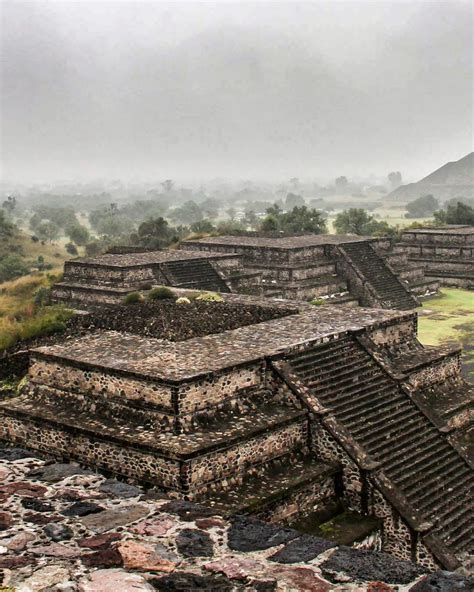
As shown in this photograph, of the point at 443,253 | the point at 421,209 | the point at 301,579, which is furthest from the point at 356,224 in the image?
the point at 421,209

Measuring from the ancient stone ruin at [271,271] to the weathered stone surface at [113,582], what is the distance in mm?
17015

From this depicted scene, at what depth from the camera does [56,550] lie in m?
5.57

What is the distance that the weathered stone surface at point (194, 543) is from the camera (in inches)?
219

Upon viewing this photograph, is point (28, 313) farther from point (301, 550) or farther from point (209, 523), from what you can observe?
point (301, 550)

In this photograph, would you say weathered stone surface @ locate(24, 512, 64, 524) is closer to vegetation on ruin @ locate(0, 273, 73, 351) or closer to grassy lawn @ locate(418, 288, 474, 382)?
vegetation on ruin @ locate(0, 273, 73, 351)

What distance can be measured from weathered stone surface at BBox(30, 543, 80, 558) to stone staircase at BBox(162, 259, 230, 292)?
1737 centimetres

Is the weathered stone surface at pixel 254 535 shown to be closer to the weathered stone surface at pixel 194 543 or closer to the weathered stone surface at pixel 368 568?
the weathered stone surface at pixel 194 543

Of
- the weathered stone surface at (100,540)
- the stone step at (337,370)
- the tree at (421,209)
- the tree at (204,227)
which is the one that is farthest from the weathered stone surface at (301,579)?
the tree at (421,209)

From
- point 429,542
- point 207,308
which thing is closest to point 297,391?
point 429,542

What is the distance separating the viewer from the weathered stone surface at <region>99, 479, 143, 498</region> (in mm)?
6762

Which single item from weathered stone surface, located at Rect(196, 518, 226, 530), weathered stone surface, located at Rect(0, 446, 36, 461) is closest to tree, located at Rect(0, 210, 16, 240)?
weathered stone surface, located at Rect(0, 446, 36, 461)

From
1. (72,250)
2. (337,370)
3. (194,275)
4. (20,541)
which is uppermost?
(72,250)

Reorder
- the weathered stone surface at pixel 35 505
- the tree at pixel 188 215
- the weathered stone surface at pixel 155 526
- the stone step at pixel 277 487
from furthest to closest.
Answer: the tree at pixel 188 215
the stone step at pixel 277 487
the weathered stone surface at pixel 35 505
the weathered stone surface at pixel 155 526

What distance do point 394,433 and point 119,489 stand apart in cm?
583
